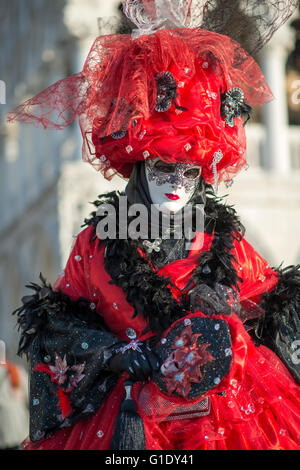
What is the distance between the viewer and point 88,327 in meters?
2.63

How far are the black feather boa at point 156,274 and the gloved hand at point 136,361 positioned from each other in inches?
4.3

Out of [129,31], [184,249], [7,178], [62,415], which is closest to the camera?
[62,415]

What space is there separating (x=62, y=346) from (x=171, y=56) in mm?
918

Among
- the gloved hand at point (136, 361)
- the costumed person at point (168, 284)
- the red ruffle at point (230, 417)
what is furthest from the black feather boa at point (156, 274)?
the red ruffle at point (230, 417)

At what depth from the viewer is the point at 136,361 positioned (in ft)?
7.96

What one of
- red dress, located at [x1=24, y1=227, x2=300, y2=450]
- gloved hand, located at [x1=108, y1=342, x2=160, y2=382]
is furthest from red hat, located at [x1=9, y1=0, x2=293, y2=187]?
gloved hand, located at [x1=108, y1=342, x2=160, y2=382]

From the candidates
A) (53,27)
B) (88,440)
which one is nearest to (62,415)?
(88,440)

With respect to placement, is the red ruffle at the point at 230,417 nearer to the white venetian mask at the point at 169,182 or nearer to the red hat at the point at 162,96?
the white venetian mask at the point at 169,182

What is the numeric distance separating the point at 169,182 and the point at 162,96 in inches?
10.4

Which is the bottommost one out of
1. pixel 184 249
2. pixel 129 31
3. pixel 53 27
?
pixel 184 249

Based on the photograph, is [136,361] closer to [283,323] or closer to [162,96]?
[283,323]

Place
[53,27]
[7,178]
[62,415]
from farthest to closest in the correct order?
[7,178], [53,27], [62,415]

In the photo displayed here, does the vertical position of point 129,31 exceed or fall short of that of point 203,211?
it exceeds it
